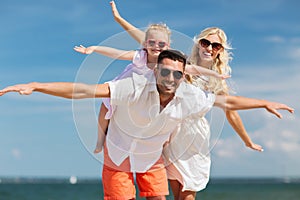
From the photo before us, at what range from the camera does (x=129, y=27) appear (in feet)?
21.2

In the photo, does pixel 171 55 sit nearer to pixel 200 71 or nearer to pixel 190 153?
pixel 200 71

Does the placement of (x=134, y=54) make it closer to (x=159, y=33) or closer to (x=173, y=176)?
(x=159, y=33)

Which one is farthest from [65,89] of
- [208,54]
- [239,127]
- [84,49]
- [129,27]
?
[239,127]

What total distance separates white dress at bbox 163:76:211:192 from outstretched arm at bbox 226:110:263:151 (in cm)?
32

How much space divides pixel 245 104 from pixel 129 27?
1.58 metres

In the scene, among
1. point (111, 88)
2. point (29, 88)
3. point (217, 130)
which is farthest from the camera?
point (217, 130)

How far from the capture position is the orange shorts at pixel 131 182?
6.23 metres

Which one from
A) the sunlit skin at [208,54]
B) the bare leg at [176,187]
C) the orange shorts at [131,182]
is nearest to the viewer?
the orange shorts at [131,182]

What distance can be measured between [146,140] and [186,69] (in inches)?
32.3

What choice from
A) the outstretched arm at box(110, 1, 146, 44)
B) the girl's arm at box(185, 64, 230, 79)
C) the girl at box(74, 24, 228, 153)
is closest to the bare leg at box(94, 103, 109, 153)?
the girl at box(74, 24, 228, 153)

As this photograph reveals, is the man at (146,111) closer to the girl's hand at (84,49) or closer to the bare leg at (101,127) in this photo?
the bare leg at (101,127)

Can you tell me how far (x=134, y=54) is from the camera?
5.93 metres

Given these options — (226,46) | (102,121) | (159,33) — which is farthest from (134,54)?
(226,46)

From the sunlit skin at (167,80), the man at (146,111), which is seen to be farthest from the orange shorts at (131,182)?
the sunlit skin at (167,80)
